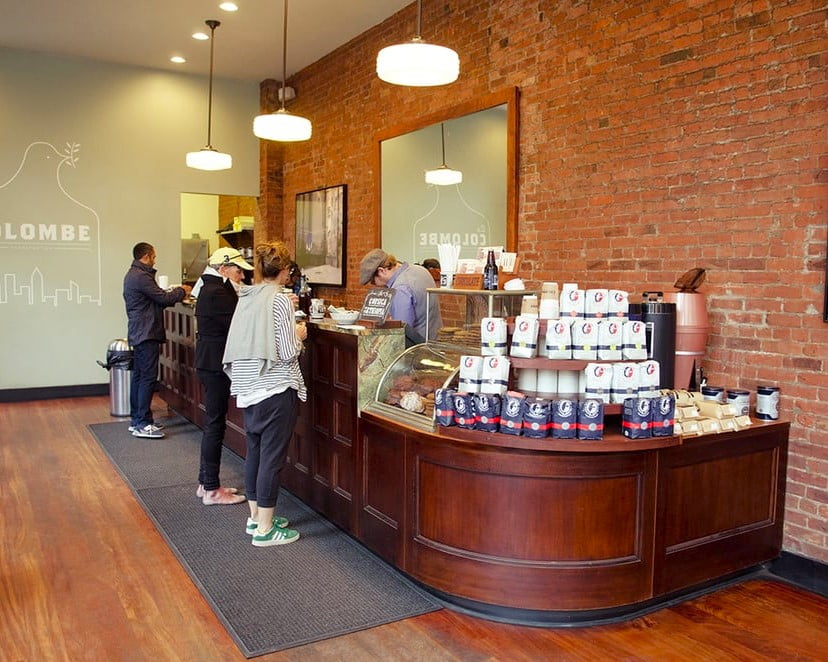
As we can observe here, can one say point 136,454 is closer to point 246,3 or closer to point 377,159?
point 377,159

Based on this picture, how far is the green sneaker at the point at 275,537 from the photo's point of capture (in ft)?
13.3

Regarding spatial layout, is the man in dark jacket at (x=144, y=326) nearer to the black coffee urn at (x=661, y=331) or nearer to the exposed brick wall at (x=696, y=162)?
the exposed brick wall at (x=696, y=162)

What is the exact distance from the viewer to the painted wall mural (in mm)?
8250

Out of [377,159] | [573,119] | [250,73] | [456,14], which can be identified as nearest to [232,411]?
[377,159]

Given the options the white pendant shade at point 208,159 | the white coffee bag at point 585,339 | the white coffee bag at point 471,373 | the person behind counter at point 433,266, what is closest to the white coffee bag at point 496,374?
the white coffee bag at point 471,373

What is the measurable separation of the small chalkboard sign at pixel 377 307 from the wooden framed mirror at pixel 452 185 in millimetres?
1734

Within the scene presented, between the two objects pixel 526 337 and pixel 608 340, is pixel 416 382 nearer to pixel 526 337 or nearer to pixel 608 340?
pixel 526 337

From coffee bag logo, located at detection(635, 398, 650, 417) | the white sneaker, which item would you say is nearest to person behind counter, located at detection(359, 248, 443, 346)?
coffee bag logo, located at detection(635, 398, 650, 417)

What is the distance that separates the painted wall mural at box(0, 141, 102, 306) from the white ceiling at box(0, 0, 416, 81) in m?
1.25

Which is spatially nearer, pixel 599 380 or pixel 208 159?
pixel 599 380

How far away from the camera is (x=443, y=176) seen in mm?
6391

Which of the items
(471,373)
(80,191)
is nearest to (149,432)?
(80,191)

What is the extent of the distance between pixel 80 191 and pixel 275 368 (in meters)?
5.98

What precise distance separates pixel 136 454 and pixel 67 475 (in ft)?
2.28
